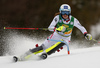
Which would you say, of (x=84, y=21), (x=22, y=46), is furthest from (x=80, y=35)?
(x=22, y=46)

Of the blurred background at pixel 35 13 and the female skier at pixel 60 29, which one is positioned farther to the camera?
the blurred background at pixel 35 13

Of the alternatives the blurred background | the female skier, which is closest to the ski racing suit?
the female skier

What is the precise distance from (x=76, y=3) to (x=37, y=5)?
266cm

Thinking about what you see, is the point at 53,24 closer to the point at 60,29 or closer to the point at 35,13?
the point at 60,29

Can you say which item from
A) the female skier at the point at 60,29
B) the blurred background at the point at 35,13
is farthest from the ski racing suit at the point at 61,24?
the blurred background at the point at 35,13

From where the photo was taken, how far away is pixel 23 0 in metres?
12.0

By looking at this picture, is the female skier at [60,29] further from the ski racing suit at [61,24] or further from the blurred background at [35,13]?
the blurred background at [35,13]

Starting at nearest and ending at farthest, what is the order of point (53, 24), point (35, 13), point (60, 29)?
point (60, 29), point (53, 24), point (35, 13)

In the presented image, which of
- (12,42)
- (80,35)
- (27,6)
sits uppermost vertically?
(27,6)

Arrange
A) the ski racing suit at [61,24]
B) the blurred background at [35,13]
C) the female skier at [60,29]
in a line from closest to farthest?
the female skier at [60,29] → the ski racing suit at [61,24] → the blurred background at [35,13]

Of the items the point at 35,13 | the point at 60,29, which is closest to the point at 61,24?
the point at 60,29

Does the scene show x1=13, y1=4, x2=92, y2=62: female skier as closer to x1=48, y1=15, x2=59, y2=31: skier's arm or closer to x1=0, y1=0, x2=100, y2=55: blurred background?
x1=48, y1=15, x2=59, y2=31: skier's arm

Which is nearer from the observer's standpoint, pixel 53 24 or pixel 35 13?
pixel 53 24

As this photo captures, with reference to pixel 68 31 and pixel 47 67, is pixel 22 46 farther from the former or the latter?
pixel 47 67
